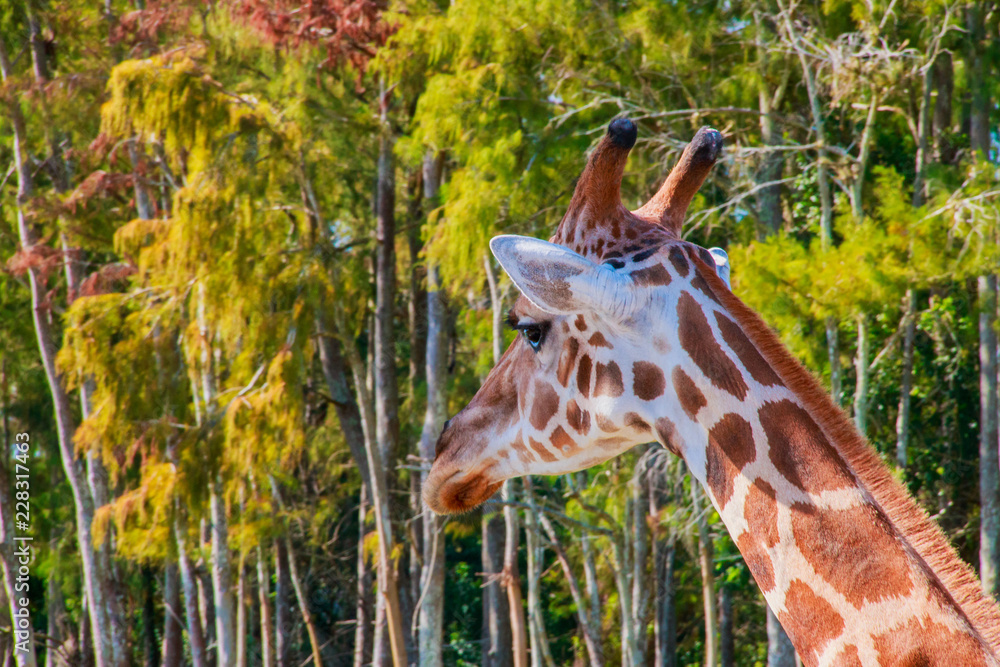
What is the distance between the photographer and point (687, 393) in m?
1.81

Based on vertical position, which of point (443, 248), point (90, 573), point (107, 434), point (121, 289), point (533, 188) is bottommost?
point (90, 573)

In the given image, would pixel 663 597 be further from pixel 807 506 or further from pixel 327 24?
pixel 807 506

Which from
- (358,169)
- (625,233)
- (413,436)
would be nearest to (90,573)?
(413,436)

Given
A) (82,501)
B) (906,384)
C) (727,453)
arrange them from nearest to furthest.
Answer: (727,453) → (906,384) → (82,501)

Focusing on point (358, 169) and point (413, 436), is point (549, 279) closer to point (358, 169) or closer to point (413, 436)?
point (358, 169)

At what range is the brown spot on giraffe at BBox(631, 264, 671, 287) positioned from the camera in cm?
187

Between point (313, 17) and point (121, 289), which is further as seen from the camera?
point (121, 289)

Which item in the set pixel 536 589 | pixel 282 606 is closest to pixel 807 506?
pixel 536 589

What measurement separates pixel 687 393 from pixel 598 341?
0.76ft

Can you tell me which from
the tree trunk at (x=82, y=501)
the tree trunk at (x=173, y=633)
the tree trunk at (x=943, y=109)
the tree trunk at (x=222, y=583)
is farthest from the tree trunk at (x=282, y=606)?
the tree trunk at (x=943, y=109)

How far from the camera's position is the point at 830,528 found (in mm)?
1600

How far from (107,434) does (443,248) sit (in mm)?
4115

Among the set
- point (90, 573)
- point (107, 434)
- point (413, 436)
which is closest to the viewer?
point (107, 434)

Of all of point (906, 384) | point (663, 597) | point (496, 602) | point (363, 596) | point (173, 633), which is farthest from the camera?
point (173, 633)
